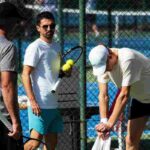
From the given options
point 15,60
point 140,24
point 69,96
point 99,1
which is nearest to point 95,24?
point 140,24

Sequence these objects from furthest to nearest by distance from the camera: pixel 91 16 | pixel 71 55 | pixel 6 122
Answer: pixel 91 16 < pixel 71 55 < pixel 6 122

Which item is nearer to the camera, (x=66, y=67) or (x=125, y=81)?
(x=125, y=81)

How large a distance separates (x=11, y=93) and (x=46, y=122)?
5.26 ft

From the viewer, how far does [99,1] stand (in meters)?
13.0

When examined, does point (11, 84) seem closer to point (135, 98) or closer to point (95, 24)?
point (135, 98)

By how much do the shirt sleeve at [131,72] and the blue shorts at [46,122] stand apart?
1058 millimetres

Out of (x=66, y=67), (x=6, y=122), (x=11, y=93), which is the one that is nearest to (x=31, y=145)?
(x=66, y=67)

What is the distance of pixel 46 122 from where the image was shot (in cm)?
754

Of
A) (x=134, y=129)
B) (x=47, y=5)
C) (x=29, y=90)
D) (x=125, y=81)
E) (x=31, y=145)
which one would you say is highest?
(x=47, y=5)

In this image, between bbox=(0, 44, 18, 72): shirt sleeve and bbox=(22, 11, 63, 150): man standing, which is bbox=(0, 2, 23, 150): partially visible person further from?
bbox=(22, 11, 63, 150): man standing

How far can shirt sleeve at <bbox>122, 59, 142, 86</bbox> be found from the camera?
680 centimetres

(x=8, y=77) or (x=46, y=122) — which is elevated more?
(x=8, y=77)

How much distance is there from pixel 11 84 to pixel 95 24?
919 centimetres

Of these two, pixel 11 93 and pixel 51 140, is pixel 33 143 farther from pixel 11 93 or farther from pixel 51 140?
pixel 11 93
